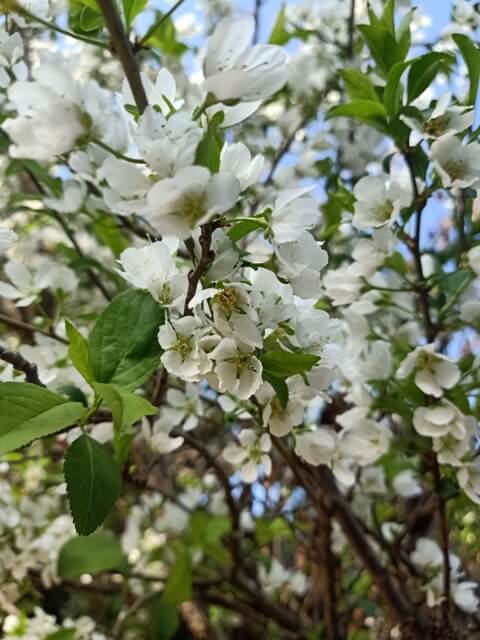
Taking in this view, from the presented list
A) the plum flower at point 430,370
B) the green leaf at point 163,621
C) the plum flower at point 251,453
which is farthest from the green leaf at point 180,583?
the plum flower at point 430,370

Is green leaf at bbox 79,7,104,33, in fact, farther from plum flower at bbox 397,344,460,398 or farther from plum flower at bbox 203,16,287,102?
plum flower at bbox 397,344,460,398

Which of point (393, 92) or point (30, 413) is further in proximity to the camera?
point (393, 92)

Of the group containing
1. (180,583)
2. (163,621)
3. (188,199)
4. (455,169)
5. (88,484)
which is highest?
(188,199)

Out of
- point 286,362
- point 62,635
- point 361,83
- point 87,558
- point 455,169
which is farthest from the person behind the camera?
point 87,558

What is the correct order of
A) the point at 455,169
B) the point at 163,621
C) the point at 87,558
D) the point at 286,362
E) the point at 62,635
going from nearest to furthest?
1. the point at 286,362
2. the point at 455,169
3. the point at 62,635
4. the point at 87,558
5. the point at 163,621

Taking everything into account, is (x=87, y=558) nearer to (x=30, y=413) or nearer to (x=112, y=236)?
(x=112, y=236)

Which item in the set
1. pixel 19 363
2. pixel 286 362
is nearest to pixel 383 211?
pixel 286 362

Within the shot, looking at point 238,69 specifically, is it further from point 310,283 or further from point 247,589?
point 247,589
